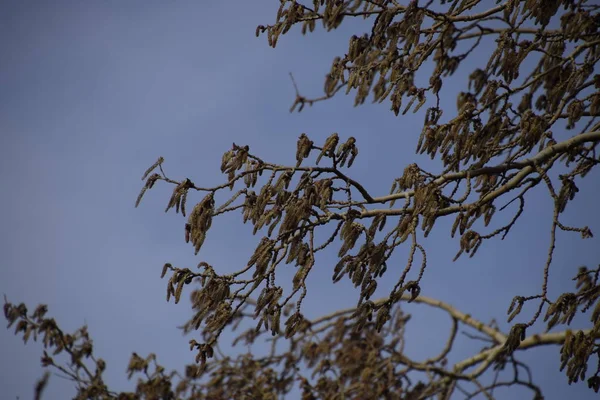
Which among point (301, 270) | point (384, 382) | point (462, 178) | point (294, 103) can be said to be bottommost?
point (301, 270)

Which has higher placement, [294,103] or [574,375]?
[294,103]

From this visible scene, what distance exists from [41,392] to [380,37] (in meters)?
3.40

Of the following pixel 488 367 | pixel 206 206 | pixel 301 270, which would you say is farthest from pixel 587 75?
pixel 488 367

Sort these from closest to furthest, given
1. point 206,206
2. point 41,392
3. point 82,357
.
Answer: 1. point 41,392
2. point 206,206
3. point 82,357

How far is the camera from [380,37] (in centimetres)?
454

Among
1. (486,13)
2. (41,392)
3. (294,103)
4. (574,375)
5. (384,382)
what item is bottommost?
(41,392)

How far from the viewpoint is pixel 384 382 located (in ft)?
25.2

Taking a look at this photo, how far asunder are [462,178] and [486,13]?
52.0 inches

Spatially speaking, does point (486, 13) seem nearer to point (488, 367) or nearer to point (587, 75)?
point (587, 75)

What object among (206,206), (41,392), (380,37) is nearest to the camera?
(41,392)

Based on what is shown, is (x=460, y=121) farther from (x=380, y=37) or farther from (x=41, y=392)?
(x=41, y=392)

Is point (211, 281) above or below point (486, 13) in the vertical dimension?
below

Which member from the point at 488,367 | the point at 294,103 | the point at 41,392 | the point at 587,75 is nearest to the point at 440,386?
the point at 488,367

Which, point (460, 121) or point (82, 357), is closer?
point (460, 121)
